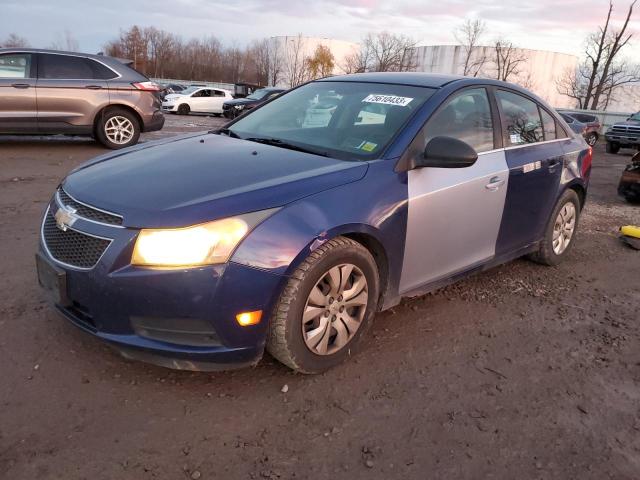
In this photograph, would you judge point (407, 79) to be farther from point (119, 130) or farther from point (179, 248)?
point (119, 130)

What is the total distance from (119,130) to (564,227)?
7.74 meters

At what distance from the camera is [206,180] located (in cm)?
268

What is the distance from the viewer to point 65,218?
2.68 meters

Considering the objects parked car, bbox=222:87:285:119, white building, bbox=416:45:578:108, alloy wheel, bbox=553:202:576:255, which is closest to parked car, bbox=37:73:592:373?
alloy wheel, bbox=553:202:576:255

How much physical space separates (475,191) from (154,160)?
6.68 ft

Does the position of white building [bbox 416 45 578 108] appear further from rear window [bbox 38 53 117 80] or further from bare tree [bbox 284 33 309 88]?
rear window [bbox 38 53 117 80]

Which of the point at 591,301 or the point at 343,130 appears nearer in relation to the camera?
the point at 343,130

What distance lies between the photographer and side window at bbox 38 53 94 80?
870 centimetres

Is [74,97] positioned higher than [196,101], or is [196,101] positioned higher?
[74,97]

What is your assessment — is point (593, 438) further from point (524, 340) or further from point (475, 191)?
point (475, 191)

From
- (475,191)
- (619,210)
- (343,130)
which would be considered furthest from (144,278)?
(619,210)

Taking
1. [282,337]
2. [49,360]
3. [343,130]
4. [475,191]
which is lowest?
[49,360]

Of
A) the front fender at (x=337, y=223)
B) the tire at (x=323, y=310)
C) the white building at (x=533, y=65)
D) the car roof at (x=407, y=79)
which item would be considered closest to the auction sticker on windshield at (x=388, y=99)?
the car roof at (x=407, y=79)

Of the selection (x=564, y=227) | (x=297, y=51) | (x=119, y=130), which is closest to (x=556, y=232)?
(x=564, y=227)
